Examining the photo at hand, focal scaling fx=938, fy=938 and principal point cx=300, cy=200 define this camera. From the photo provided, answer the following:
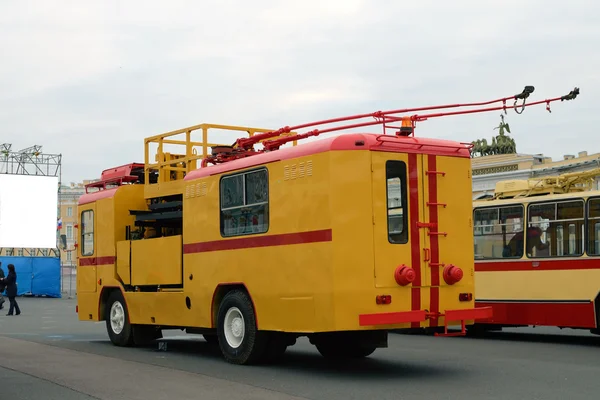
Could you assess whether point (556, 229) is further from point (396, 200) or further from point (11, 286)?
point (11, 286)

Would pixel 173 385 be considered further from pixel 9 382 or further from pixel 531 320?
pixel 531 320

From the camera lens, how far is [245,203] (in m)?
13.0

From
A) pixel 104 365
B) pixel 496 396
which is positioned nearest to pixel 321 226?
pixel 496 396

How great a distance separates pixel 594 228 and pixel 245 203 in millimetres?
7069

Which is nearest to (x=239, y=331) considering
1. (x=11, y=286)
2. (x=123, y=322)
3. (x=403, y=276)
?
(x=403, y=276)

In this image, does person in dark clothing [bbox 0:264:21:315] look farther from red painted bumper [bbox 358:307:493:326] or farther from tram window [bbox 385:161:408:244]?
red painted bumper [bbox 358:307:493:326]

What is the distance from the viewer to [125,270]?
16328mm

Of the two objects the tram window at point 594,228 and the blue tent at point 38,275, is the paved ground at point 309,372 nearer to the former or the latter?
the tram window at point 594,228

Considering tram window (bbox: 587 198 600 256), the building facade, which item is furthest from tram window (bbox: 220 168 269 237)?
the building facade

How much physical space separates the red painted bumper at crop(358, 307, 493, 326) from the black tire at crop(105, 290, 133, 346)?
251 inches

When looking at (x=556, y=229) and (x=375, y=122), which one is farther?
(x=556, y=229)

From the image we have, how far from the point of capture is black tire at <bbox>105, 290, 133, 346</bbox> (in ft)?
53.7

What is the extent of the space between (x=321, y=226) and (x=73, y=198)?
121546 millimetres

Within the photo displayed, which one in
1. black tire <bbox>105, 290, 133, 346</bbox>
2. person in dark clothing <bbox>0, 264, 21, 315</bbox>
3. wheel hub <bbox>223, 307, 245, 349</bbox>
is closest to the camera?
wheel hub <bbox>223, 307, 245, 349</bbox>
